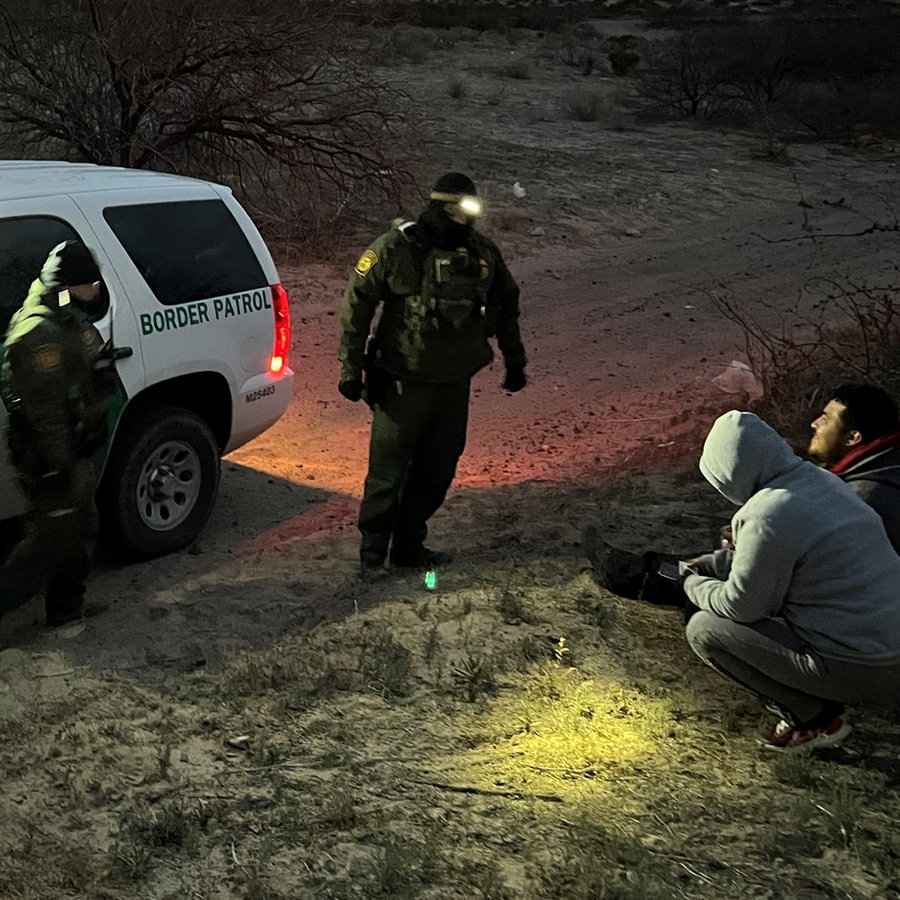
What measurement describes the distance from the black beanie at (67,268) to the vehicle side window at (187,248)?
0.64 m

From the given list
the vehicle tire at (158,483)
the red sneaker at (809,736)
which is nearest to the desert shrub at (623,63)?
the vehicle tire at (158,483)

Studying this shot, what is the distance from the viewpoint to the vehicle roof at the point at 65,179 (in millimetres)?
5227

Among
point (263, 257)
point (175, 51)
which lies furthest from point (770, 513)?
point (175, 51)

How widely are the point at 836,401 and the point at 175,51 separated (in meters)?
9.48

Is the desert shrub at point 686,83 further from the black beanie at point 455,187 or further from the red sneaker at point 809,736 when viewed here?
the red sneaker at point 809,736

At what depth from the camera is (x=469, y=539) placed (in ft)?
21.0

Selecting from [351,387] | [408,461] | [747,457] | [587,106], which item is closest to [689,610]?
[747,457]

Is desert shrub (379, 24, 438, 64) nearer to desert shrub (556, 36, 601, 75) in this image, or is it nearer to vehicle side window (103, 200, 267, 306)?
desert shrub (556, 36, 601, 75)

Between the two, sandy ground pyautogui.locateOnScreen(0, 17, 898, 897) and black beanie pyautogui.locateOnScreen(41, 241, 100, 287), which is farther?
sandy ground pyautogui.locateOnScreen(0, 17, 898, 897)

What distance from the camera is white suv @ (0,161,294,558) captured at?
5.26 m

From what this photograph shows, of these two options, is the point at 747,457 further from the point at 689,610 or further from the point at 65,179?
the point at 65,179

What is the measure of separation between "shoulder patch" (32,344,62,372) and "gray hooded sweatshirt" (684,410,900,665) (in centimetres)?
262

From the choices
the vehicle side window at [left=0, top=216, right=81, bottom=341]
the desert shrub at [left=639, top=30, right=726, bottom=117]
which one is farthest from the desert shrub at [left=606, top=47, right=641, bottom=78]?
the vehicle side window at [left=0, top=216, right=81, bottom=341]

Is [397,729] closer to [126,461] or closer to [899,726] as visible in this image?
[899,726]
